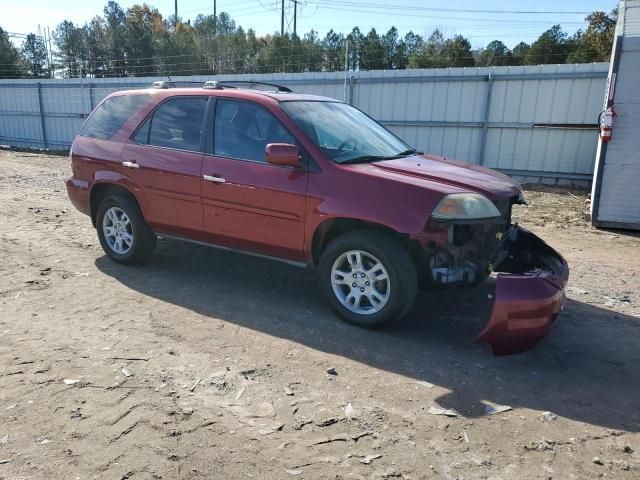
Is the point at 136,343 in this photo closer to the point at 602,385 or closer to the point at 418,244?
the point at 418,244

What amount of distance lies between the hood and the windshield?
215 mm

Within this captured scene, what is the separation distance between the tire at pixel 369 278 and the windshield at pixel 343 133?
2.47ft

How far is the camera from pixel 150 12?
7250cm

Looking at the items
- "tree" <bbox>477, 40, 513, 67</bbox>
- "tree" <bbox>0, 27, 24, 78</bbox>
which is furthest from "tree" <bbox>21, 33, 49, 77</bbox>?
"tree" <bbox>477, 40, 513, 67</bbox>

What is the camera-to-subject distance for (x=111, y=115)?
224 inches

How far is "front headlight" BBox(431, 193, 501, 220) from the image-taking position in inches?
149

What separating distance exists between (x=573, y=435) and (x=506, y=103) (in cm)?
1076

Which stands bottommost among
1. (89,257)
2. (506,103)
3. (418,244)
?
(89,257)

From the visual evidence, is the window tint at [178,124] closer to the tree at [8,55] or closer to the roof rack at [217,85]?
the roof rack at [217,85]

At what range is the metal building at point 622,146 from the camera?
291 inches

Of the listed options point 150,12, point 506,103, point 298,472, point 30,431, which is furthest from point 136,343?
point 150,12

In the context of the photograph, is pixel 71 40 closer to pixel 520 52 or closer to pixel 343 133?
pixel 520 52

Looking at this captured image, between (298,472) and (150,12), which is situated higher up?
(150,12)

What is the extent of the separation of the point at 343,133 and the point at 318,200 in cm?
89
